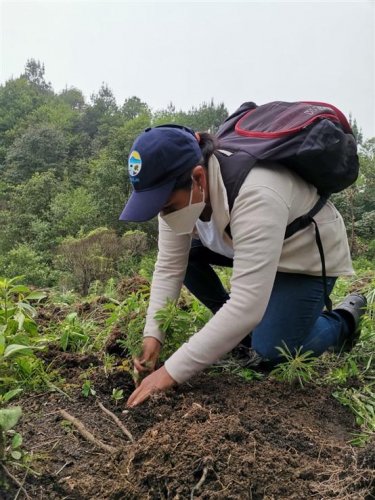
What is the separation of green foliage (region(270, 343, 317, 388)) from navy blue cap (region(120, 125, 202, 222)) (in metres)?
0.84

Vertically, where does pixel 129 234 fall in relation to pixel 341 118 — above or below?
below

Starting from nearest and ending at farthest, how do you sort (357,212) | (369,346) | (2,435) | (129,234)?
1. (2,435)
2. (369,346)
3. (129,234)
4. (357,212)

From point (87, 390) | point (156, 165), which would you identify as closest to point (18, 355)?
point (87, 390)

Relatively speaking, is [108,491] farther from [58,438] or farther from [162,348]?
[162,348]

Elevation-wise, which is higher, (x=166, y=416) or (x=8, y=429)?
(x=8, y=429)

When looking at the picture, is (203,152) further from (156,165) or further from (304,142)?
(304,142)

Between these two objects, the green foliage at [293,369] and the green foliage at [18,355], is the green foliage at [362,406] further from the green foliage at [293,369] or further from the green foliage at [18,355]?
the green foliage at [18,355]

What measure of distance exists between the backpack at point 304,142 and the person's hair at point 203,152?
0.26 feet

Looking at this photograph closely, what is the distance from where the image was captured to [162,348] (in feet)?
7.77

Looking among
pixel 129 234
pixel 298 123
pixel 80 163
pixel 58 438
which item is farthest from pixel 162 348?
pixel 80 163

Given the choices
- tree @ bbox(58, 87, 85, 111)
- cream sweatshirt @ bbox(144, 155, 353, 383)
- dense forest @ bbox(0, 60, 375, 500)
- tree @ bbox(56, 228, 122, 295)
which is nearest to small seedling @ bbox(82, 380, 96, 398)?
dense forest @ bbox(0, 60, 375, 500)

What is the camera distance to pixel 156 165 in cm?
187

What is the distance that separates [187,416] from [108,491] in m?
0.38

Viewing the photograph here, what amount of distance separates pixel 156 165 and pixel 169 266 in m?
0.73
